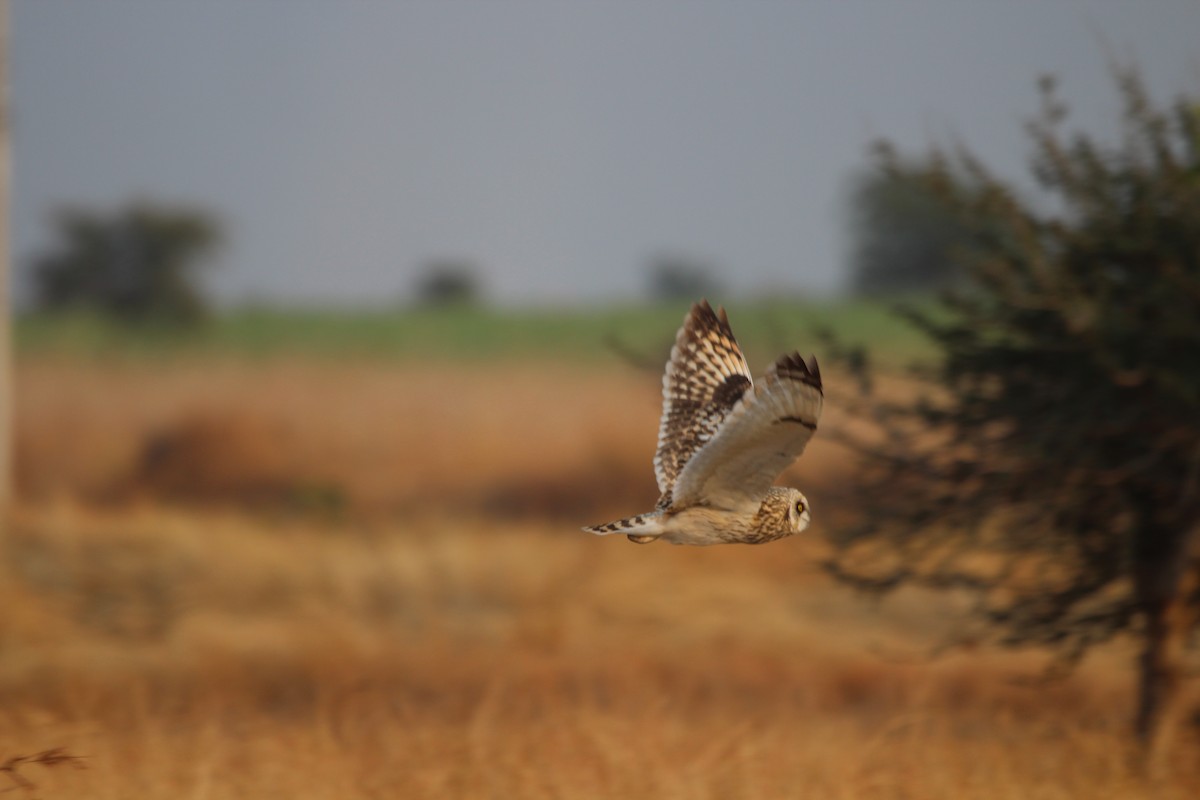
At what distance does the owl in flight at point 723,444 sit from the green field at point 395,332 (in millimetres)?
22454

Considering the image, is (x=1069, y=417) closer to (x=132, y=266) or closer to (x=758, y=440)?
(x=758, y=440)

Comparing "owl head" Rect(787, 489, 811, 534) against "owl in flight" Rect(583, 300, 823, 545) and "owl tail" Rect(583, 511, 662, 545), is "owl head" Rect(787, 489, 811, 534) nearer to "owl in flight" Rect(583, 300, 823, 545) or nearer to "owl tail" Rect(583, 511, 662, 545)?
"owl in flight" Rect(583, 300, 823, 545)

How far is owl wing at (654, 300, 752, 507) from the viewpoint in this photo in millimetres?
5016

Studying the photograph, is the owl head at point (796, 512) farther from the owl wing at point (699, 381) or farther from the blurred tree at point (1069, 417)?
the blurred tree at point (1069, 417)

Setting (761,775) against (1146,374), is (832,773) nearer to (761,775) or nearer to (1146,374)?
(761,775)

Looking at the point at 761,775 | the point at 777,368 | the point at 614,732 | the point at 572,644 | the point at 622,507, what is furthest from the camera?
the point at 622,507

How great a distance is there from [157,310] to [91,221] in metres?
4.85

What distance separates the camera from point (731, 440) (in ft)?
12.5

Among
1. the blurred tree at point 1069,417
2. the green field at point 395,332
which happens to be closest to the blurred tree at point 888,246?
the green field at point 395,332

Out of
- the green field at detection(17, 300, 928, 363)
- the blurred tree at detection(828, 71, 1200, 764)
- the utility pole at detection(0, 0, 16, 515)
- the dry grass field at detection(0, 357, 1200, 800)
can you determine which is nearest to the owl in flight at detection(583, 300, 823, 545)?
the dry grass field at detection(0, 357, 1200, 800)

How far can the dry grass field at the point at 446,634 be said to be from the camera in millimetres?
5750

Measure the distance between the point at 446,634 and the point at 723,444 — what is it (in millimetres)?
8406

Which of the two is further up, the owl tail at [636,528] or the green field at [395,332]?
the green field at [395,332]

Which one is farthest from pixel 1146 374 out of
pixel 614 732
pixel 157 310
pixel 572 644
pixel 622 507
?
Answer: pixel 157 310
